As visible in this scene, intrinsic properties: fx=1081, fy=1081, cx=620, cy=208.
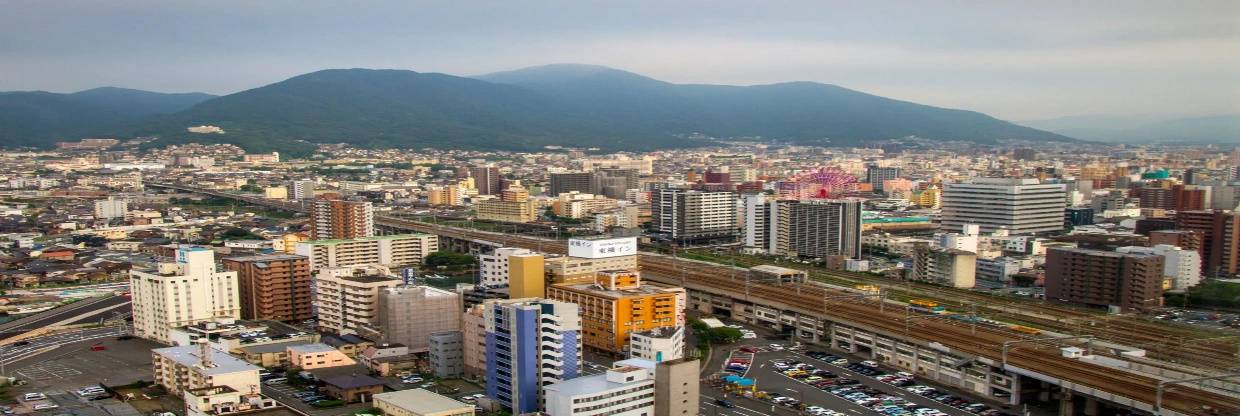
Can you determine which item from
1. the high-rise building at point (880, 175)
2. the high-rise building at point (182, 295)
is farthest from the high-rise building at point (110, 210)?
the high-rise building at point (880, 175)

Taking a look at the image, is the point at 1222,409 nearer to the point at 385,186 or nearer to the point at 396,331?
the point at 396,331

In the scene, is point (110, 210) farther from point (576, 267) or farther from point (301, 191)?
point (576, 267)

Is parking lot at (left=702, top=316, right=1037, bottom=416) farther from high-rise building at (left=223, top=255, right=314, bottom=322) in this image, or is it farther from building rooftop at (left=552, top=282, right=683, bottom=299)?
high-rise building at (left=223, top=255, right=314, bottom=322)

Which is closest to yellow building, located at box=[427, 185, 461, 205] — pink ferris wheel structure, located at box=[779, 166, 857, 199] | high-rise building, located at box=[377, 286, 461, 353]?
pink ferris wheel structure, located at box=[779, 166, 857, 199]

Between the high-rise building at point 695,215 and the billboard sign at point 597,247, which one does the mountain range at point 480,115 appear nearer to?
the high-rise building at point 695,215

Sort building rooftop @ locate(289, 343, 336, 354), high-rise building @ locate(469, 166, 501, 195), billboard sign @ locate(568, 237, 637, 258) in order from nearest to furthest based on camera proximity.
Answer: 1. building rooftop @ locate(289, 343, 336, 354)
2. billboard sign @ locate(568, 237, 637, 258)
3. high-rise building @ locate(469, 166, 501, 195)
